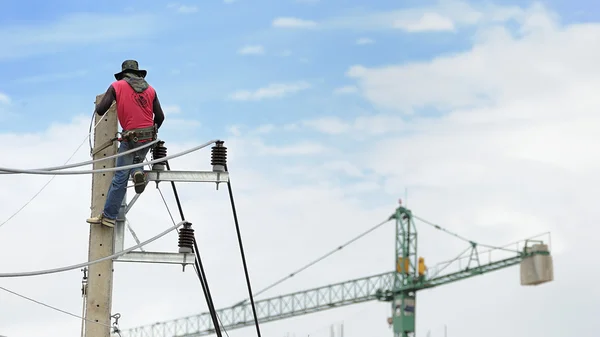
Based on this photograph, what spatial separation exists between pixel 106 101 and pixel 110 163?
74cm

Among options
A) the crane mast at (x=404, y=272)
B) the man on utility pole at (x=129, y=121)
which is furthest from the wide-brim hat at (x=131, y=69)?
the crane mast at (x=404, y=272)

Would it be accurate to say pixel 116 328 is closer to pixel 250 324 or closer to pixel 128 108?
pixel 128 108

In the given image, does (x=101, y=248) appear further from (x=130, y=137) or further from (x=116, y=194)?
(x=130, y=137)

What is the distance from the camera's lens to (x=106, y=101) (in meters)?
14.5

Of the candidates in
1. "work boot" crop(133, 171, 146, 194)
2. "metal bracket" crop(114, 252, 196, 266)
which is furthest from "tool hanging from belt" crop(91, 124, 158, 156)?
"metal bracket" crop(114, 252, 196, 266)

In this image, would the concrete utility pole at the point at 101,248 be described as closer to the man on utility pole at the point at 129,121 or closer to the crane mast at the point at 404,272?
the man on utility pole at the point at 129,121

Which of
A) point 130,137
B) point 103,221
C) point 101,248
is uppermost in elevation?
point 130,137

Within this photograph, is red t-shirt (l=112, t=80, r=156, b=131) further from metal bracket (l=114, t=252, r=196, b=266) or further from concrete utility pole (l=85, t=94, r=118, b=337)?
metal bracket (l=114, t=252, r=196, b=266)

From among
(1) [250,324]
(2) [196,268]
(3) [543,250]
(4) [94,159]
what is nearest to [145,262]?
(2) [196,268]

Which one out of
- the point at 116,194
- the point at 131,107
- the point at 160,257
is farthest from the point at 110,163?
the point at 160,257

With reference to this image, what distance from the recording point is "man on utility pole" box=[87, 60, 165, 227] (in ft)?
46.6

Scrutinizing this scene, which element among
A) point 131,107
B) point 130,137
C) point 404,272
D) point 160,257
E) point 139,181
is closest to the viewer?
point 160,257

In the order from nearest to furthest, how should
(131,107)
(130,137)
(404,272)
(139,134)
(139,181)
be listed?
(139,181)
(130,137)
(139,134)
(131,107)
(404,272)

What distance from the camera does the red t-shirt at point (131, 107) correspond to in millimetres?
14586
